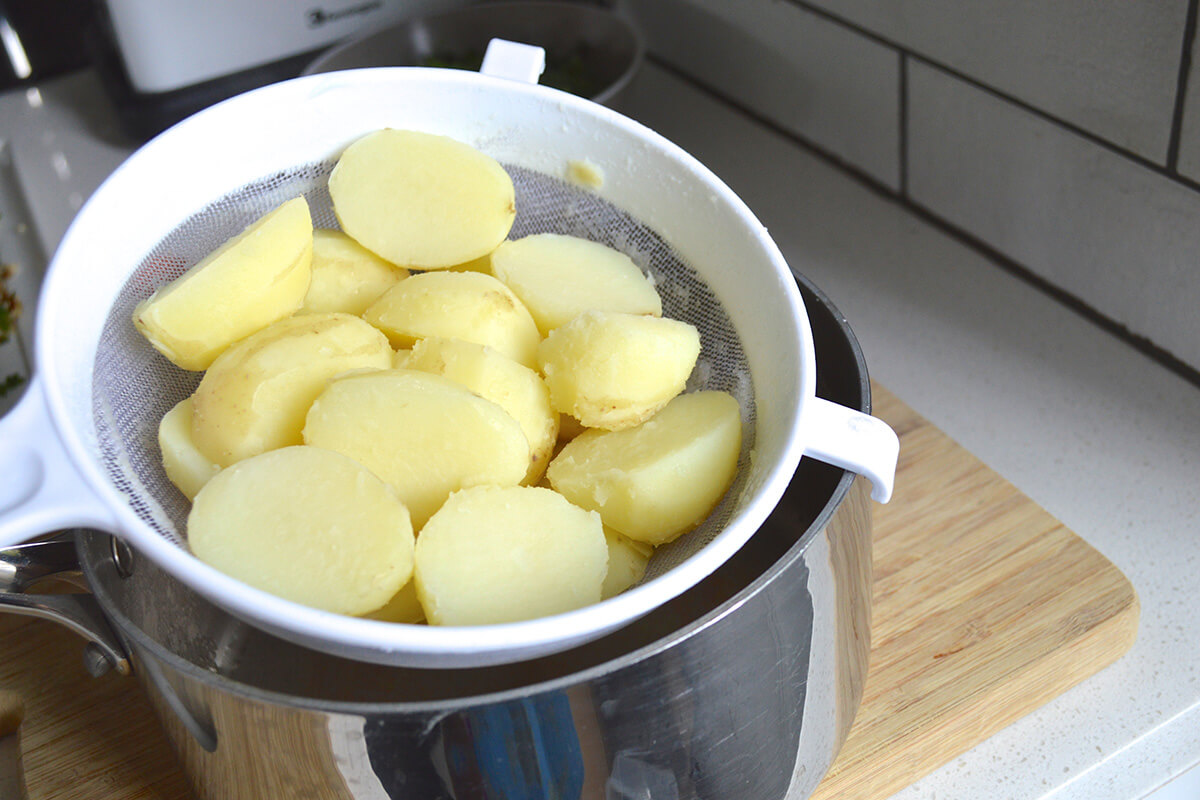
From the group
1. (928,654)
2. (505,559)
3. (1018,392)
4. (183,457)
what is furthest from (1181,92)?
(183,457)

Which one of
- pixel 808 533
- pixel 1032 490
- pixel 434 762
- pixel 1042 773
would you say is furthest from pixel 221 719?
pixel 1032 490

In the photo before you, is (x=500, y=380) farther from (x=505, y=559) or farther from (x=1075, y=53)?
(x=1075, y=53)

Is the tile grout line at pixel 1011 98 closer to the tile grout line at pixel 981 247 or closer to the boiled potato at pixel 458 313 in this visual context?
the tile grout line at pixel 981 247

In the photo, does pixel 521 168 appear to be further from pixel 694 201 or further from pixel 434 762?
pixel 434 762

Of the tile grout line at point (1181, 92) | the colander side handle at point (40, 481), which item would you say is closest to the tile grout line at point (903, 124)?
the tile grout line at point (1181, 92)

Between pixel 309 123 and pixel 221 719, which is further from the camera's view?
pixel 309 123

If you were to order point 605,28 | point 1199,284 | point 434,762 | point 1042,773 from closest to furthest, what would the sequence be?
1. point 434,762
2. point 1042,773
3. point 1199,284
4. point 605,28

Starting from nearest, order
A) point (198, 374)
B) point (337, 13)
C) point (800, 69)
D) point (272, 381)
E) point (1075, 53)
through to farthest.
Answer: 1. point (272, 381)
2. point (198, 374)
3. point (1075, 53)
4. point (800, 69)
5. point (337, 13)
